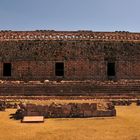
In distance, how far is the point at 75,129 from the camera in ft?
42.3

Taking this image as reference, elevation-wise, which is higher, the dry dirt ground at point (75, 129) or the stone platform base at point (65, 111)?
the stone platform base at point (65, 111)

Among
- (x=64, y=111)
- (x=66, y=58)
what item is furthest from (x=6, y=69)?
(x=64, y=111)

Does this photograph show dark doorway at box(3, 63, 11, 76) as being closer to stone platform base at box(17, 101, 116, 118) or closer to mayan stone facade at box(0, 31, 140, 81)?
mayan stone facade at box(0, 31, 140, 81)

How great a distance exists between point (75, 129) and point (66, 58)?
12.6m

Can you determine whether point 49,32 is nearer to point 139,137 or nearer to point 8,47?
point 8,47

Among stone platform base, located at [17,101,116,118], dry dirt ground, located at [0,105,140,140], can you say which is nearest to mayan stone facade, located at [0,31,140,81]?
stone platform base, located at [17,101,116,118]

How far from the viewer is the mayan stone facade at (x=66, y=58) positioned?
2489cm

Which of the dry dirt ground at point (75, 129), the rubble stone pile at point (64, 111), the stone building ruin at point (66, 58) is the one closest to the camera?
the dry dirt ground at point (75, 129)

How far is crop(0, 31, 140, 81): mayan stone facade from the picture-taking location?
24.9m

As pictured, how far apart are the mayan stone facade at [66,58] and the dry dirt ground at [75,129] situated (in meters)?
9.21

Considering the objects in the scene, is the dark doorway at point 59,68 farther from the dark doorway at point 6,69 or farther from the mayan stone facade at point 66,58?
the dark doorway at point 6,69

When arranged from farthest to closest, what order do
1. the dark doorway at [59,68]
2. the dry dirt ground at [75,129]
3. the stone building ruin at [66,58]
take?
1. the dark doorway at [59,68]
2. the stone building ruin at [66,58]
3. the dry dirt ground at [75,129]

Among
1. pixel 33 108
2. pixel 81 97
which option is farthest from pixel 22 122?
pixel 81 97

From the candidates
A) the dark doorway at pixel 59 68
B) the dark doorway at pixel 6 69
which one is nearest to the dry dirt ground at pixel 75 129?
the dark doorway at pixel 6 69
